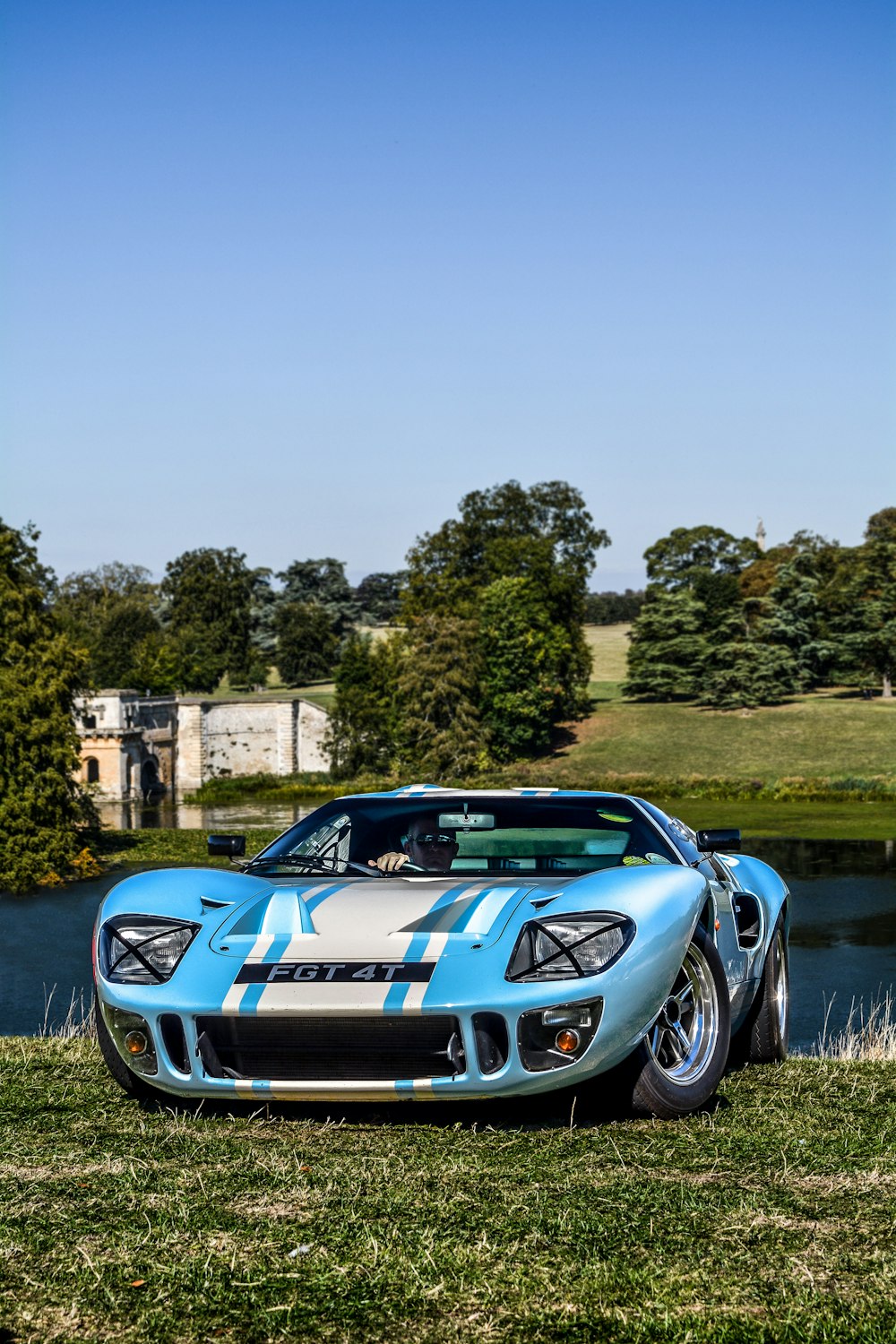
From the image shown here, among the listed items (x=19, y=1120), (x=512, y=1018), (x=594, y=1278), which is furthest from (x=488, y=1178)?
(x=19, y=1120)

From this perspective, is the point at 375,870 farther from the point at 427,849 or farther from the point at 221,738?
the point at 221,738

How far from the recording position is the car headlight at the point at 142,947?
5258mm

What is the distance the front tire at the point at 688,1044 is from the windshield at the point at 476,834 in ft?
2.15

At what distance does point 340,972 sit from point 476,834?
235cm

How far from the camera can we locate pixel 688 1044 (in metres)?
5.61

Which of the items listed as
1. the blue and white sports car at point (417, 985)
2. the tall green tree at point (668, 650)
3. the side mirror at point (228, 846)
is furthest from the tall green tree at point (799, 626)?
the blue and white sports car at point (417, 985)

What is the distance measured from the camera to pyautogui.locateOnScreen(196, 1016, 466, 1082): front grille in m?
4.80

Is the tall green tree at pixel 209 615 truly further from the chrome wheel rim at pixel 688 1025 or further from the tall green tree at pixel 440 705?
the chrome wheel rim at pixel 688 1025

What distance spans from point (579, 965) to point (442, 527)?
319 feet

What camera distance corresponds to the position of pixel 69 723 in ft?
154

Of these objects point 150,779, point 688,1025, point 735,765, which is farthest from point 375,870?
point 150,779

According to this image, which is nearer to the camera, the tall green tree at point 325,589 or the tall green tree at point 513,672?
the tall green tree at point 513,672

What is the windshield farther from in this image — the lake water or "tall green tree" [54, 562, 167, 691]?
"tall green tree" [54, 562, 167, 691]

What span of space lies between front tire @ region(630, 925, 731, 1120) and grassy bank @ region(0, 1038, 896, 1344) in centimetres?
11
